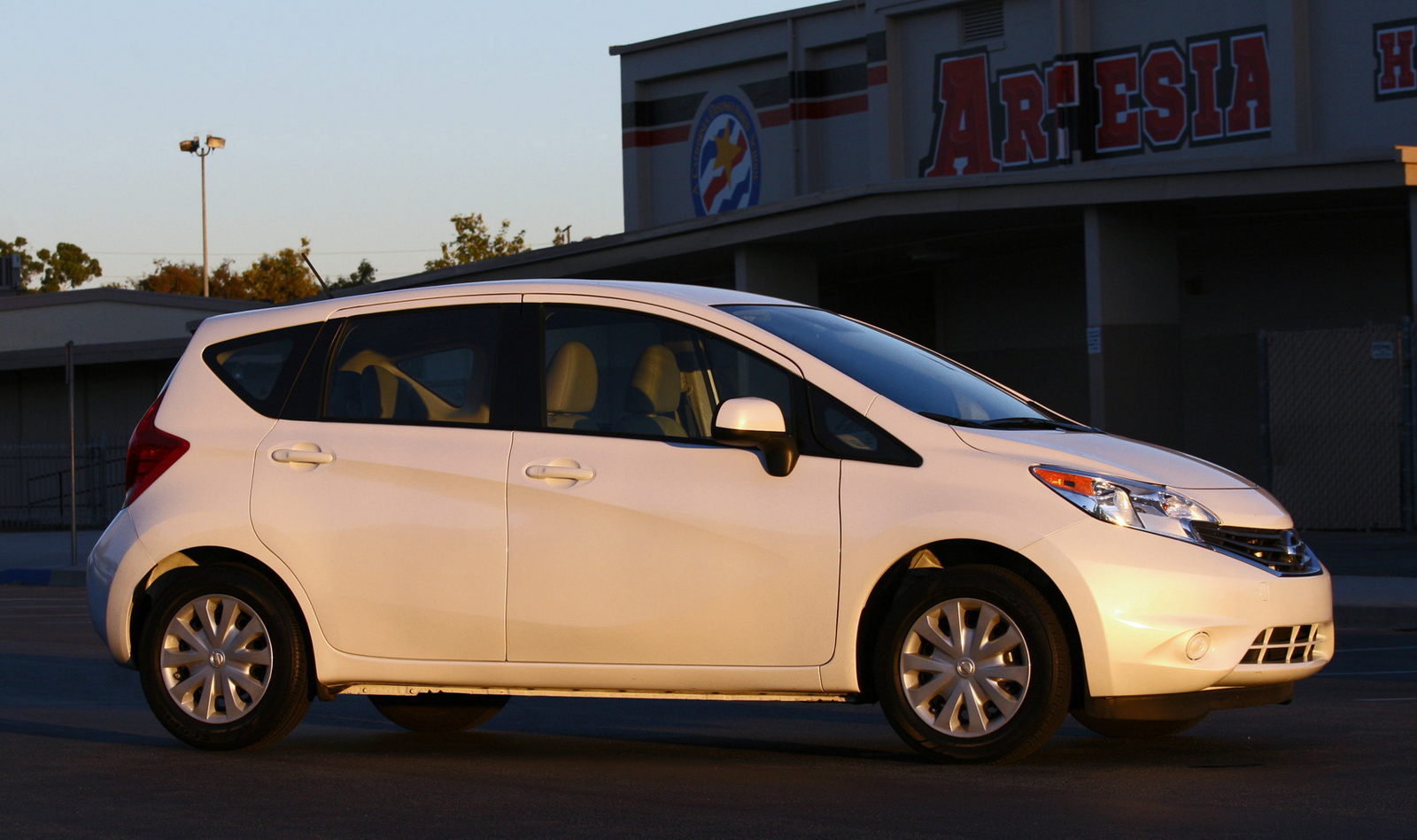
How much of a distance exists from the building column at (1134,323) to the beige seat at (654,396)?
1359 cm

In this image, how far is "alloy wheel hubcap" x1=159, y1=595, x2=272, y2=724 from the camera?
7.42 meters

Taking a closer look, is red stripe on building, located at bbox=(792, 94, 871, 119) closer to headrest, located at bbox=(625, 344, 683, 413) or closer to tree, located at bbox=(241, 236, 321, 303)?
headrest, located at bbox=(625, 344, 683, 413)

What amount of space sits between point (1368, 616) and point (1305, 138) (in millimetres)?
12881

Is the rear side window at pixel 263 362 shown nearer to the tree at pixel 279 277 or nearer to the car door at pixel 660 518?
the car door at pixel 660 518

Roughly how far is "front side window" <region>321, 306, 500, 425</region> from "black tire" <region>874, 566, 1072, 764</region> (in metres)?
1.97

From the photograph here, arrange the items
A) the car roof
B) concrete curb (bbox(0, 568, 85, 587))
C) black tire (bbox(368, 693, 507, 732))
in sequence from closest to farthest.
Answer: the car roof → black tire (bbox(368, 693, 507, 732)) → concrete curb (bbox(0, 568, 85, 587))

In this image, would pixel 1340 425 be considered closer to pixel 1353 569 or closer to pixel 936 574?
pixel 1353 569

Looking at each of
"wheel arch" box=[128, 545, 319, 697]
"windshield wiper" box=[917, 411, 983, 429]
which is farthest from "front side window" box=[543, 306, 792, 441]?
"wheel arch" box=[128, 545, 319, 697]

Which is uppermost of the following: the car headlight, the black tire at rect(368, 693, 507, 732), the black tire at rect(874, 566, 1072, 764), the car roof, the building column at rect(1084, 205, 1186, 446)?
the building column at rect(1084, 205, 1186, 446)

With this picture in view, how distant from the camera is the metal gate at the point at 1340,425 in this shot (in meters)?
19.2

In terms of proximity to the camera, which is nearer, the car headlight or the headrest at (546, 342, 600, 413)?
the car headlight

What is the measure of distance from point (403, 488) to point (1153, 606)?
2.95 m

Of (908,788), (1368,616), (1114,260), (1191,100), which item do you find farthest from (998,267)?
(908,788)

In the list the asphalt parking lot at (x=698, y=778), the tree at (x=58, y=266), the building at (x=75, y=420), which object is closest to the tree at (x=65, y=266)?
the tree at (x=58, y=266)
